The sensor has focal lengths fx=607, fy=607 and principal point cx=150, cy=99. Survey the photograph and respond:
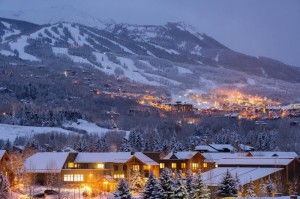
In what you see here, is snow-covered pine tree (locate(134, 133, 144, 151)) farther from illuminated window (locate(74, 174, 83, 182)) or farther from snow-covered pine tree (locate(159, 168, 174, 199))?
snow-covered pine tree (locate(159, 168, 174, 199))

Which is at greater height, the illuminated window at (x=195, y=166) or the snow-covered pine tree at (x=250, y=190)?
the illuminated window at (x=195, y=166)

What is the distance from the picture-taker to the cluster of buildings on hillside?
204 feet

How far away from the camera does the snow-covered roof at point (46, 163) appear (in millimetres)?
70500

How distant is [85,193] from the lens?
60500mm

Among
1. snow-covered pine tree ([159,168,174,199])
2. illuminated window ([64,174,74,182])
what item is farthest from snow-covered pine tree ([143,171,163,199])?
illuminated window ([64,174,74,182])

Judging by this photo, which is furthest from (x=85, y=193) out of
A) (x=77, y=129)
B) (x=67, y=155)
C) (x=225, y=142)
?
(x=77, y=129)

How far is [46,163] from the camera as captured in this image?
7219cm

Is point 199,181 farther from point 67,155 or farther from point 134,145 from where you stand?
point 134,145

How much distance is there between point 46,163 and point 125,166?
9.67 meters

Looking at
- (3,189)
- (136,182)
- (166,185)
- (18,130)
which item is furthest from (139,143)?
(166,185)

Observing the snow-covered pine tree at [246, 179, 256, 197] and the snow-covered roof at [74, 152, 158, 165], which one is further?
the snow-covered roof at [74, 152, 158, 165]

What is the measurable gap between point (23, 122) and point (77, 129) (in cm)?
1327

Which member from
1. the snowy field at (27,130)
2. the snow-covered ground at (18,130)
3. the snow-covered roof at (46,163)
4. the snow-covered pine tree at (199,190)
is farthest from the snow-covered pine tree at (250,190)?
the snow-covered ground at (18,130)

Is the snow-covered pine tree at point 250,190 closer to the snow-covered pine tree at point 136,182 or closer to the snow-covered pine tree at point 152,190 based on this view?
the snow-covered pine tree at point 152,190
